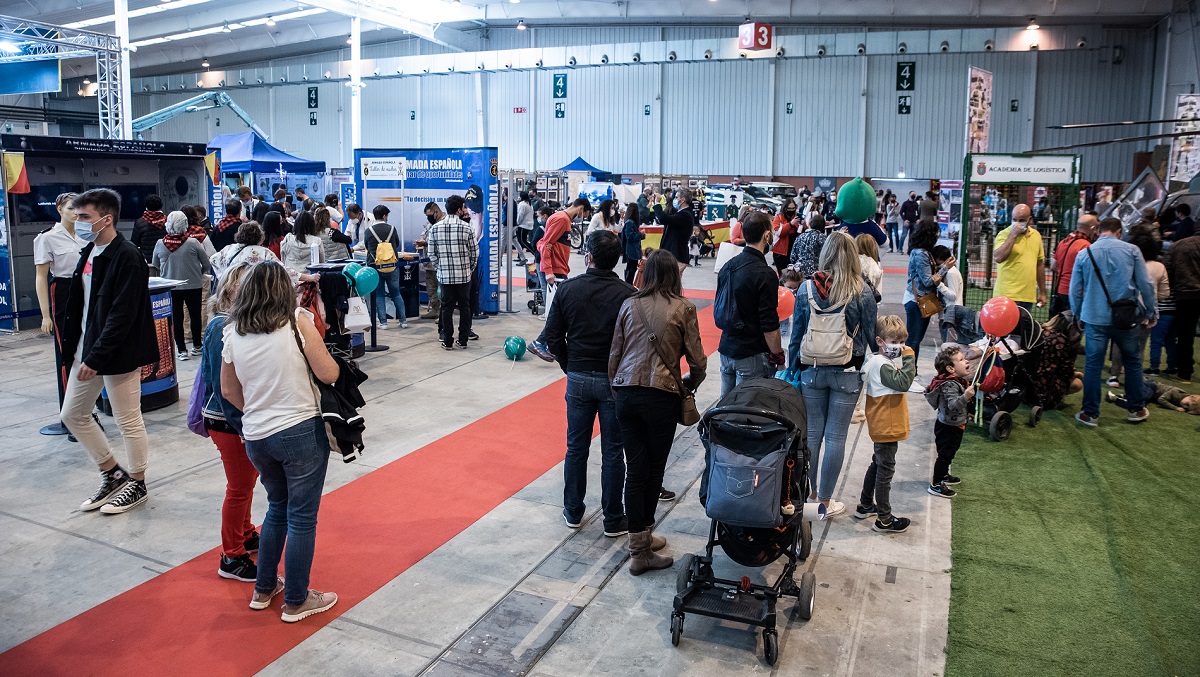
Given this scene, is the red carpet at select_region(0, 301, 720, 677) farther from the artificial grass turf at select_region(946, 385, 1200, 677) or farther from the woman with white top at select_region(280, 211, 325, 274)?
the woman with white top at select_region(280, 211, 325, 274)

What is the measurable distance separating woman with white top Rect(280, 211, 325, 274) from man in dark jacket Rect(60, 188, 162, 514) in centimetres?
365

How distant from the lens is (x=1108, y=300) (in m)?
6.72

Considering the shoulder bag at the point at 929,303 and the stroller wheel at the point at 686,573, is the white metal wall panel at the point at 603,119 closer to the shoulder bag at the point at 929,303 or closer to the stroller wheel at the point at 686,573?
the shoulder bag at the point at 929,303

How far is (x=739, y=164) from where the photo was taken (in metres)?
28.6

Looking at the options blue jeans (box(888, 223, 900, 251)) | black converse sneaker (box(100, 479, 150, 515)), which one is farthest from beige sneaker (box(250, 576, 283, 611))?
blue jeans (box(888, 223, 900, 251))

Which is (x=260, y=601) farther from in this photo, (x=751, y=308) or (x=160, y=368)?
(x=160, y=368)

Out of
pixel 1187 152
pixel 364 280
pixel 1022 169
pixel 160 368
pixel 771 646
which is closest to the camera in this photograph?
pixel 771 646

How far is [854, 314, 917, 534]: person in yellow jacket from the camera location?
469cm

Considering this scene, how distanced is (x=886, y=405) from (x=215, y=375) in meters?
3.39

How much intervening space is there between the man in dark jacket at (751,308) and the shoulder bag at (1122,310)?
3.30 m

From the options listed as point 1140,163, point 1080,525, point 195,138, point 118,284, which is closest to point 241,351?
point 118,284

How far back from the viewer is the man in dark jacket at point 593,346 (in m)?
4.54

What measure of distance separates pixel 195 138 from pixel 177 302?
34.9 m

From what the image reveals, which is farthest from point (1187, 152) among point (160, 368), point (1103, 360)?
point (160, 368)
